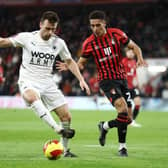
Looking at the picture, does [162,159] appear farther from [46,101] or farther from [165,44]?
[165,44]

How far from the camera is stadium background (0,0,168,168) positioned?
9344 mm

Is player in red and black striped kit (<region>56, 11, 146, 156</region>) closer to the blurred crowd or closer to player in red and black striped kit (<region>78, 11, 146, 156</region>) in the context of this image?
player in red and black striped kit (<region>78, 11, 146, 156</region>)

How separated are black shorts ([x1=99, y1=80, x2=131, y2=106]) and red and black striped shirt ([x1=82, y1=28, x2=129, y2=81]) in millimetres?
95

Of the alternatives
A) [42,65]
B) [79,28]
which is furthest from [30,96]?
[79,28]

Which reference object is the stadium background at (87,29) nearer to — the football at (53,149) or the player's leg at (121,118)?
the player's leg at (121,118)

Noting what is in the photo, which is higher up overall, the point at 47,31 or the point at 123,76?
the point at 47,31

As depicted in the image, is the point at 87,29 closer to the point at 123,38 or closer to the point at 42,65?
the point at 123,38

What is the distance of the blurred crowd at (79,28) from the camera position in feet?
100

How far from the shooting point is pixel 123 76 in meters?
10.6

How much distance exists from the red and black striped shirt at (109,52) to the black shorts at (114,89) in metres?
0.10

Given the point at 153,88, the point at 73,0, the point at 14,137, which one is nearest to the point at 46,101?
the point at 14,137

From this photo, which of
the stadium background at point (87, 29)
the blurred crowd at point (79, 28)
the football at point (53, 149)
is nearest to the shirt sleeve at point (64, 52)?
the football at point (53, 149)

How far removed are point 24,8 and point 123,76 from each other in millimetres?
29849

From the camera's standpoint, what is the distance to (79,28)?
121 ft
